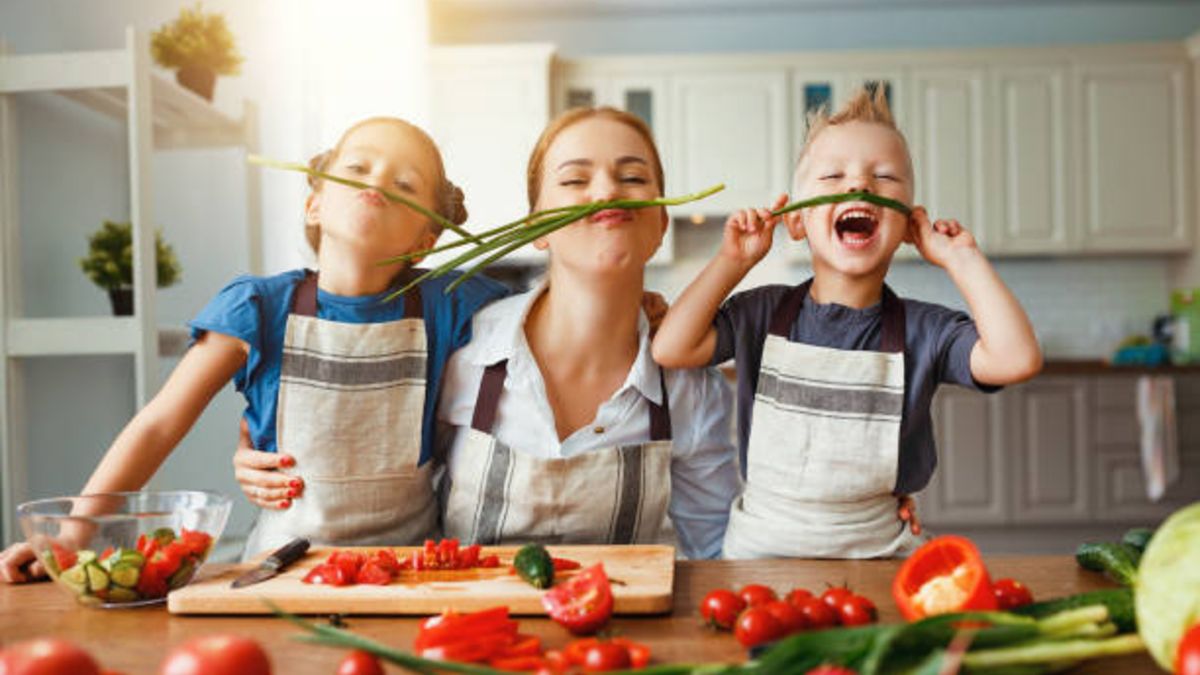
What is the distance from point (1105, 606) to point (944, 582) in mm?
146

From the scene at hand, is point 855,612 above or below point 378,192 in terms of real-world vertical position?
below

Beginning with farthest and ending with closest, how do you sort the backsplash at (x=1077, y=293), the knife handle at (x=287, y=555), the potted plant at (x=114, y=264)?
1. the backsplash at (x=1077, y=293)
2. the potted plant at (x=114, y=264)
3. the knife handle at (x=287, y=555)

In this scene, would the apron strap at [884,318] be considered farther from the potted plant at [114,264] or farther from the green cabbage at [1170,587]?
the potted plant at [114,264]

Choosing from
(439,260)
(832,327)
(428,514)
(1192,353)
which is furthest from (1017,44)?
(428,514)

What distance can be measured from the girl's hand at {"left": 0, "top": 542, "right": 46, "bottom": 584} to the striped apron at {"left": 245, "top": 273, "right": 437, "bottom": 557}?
35 cm

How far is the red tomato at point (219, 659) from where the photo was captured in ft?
2.35

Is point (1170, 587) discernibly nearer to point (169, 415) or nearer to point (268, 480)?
point (268, 480)

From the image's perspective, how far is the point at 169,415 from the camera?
4.91ft

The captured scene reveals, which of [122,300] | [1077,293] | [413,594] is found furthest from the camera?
[1077,293]

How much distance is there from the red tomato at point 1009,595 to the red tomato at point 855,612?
0.13 m

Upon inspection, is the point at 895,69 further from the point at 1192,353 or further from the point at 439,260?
the point at 439,260

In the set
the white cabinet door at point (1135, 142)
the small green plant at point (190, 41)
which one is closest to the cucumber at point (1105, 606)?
the small green plant at point (190, 41)

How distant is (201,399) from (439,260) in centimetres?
285

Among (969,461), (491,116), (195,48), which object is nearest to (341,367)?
(195,48)
